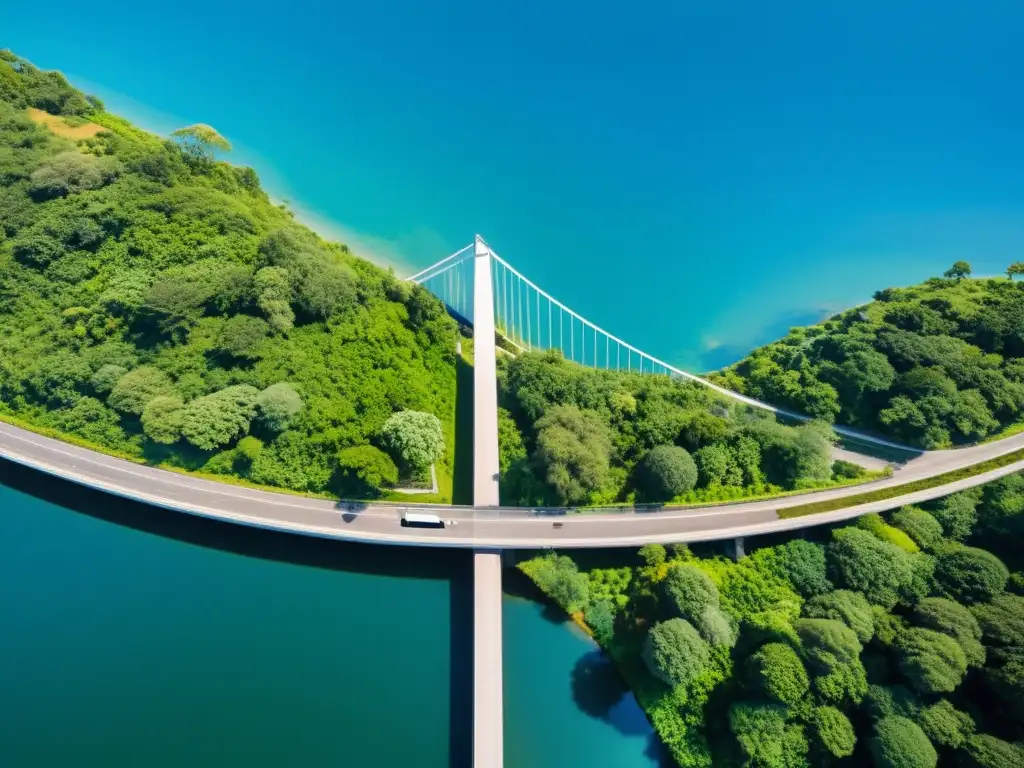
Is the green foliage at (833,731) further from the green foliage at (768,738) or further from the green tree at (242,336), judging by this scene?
the green tree at (242,336)

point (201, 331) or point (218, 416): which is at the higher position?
point (201, 331)

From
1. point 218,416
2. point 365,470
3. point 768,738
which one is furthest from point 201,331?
point 768,738

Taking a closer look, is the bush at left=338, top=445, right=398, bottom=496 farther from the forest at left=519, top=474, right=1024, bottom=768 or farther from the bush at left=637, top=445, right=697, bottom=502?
the bush at left=637, top=445, right=697, bottom=502

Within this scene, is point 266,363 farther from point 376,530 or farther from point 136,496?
point 376,530

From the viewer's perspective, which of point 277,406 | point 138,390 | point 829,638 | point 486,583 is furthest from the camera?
point 138,390

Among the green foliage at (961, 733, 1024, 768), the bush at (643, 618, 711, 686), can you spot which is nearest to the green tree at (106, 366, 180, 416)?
the bush at (643, 618, 711, 686)

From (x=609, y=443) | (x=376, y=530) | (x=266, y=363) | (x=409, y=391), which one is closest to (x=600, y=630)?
(x=609, y=443)

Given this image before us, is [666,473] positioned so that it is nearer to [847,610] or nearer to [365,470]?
[847,610]
